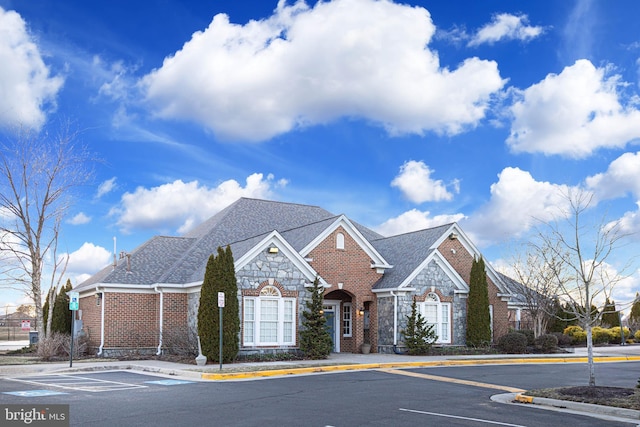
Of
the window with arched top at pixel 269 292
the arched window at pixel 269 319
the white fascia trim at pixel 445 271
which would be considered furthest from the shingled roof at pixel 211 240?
the white fascia trim at pixel 445 271

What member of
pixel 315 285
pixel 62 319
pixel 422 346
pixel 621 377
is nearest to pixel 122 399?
pixel 315 285

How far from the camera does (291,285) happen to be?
92.7 ft

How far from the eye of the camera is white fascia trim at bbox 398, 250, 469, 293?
31.4 meters

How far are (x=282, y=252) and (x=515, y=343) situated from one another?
13211 mm

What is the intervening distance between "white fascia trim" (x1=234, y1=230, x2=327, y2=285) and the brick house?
0.14ft

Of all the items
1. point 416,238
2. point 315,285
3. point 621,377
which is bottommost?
point 621,377

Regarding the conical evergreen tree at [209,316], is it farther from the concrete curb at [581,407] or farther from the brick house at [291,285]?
the concrete curb at [581,407]

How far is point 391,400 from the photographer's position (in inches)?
598

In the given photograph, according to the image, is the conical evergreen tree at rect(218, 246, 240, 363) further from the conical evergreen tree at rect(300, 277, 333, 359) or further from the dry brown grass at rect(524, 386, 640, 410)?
the dry brown grass at rect(524, 386, 640, 410)

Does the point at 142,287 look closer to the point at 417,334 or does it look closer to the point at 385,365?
the point at 385,365

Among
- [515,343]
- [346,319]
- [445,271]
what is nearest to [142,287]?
[346,319]

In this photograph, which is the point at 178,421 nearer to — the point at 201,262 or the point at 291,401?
the point at 291,401

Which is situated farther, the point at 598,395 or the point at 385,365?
the point at 385,365

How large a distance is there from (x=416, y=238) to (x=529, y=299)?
9816mm
